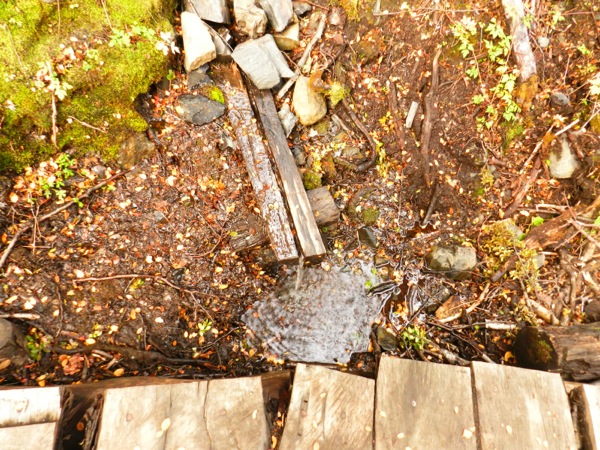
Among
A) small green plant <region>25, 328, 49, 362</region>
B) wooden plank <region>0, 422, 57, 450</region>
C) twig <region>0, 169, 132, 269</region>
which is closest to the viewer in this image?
wooden plank <region>0, 422, 57, 450</region>

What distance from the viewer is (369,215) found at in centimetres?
462

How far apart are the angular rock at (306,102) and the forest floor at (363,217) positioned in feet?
0.66

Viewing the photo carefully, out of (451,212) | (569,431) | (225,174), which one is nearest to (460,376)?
(569,431)

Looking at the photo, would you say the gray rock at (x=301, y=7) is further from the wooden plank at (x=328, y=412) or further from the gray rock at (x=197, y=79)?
the wooden plank at (x=328, y=412)

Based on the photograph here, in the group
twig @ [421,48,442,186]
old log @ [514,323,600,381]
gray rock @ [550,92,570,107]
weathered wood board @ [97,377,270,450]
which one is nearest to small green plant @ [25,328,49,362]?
weathered wood board @ [97,377,270,450]

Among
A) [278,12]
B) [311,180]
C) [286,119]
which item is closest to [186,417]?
[311,180]

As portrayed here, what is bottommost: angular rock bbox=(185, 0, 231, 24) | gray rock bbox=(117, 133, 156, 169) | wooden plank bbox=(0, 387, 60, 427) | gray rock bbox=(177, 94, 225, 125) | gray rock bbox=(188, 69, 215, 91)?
wooden plank bbox=(0, 387, 60, 427)

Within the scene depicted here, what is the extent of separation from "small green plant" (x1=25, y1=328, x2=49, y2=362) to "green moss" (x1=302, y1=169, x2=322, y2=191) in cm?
334

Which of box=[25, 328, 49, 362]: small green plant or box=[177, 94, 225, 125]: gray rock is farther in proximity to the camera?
box=[177, 94, 225, 125]: gray rock

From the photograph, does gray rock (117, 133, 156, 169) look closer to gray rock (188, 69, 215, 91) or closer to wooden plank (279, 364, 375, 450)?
gray rock (188, 69, 215, 91)

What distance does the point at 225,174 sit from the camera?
4203 mm

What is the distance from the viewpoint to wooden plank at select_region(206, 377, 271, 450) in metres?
2.45

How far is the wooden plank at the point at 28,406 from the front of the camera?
2229 millimetres

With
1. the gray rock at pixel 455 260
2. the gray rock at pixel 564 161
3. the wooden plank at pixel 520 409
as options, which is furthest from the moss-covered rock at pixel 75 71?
the gray rock at pixel 564 161
